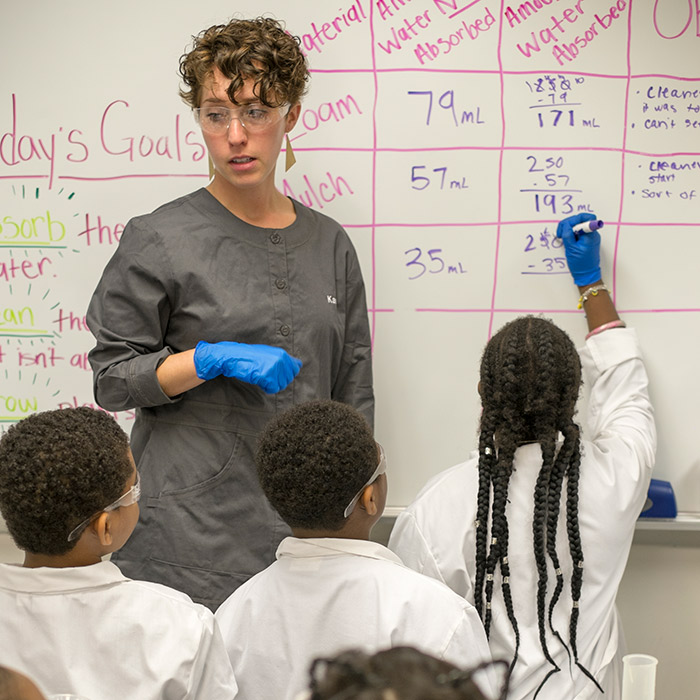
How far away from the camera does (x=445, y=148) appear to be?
6.52ft

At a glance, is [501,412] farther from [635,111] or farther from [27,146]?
[27,146]

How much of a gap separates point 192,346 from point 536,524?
734 millimetres

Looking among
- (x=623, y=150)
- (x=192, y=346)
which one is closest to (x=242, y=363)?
(x=192, y=346)

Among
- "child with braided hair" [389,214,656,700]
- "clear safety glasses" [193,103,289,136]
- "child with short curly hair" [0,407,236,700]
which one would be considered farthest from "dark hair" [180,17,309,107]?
"child with short curly hair" [0,407,236,700]

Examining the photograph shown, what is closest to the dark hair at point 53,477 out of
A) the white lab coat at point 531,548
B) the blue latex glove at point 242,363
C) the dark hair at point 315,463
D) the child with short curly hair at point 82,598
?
the child with short curly hair at point 82,598

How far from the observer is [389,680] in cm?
71

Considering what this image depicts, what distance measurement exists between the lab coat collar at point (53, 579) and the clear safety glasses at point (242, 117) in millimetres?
875

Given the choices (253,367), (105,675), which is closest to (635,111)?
(253,367)

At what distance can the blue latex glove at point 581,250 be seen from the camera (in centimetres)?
195

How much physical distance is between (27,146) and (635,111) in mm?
1361

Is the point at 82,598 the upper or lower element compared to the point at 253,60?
lower

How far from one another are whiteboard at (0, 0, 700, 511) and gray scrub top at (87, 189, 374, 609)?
0.94ft

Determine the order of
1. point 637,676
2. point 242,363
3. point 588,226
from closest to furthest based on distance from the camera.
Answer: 1. point 637,676
2. point 242,363
3. point 588,226

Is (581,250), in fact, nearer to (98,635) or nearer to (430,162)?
(430,162)
